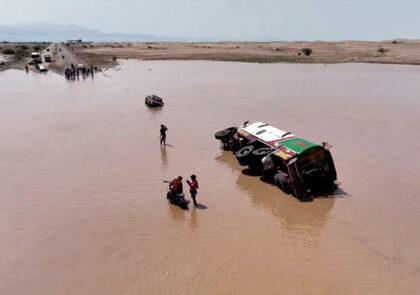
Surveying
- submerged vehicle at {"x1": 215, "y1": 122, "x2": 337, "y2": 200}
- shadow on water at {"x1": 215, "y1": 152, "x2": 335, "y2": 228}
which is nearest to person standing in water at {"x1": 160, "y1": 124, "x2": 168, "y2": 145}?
submerged vehicle at {"x1": 215, "y1": 122, "x2": 337, "y2": 200}

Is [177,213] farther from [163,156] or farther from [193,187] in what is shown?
[163,156]

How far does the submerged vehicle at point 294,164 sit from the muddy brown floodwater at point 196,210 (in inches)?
24.6

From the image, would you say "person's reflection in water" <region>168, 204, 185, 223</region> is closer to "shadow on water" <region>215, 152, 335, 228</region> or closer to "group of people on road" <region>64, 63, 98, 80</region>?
"shadow on water" <region>215, 152, 335, 228</region>

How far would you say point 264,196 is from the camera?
21.1 meters

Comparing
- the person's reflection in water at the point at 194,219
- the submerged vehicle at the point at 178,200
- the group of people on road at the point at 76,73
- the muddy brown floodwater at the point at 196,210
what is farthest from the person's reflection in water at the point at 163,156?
the group of people on road at the point at 76,73

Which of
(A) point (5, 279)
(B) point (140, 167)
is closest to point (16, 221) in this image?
(A) point (5, 279)

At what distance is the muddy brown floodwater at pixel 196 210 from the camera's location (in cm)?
1466

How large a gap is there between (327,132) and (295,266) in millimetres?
17855

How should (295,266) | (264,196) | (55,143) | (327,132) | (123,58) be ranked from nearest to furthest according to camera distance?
(295,266)
(264,196)
(55,143)
(327,132)
(123,58)

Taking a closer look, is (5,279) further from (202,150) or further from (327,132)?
(327,132)

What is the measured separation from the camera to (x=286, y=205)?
20.0m

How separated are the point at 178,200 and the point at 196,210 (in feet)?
2.75

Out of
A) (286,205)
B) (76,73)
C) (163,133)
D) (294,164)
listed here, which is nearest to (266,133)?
(294,164)

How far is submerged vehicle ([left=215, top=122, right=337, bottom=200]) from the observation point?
20.4m
